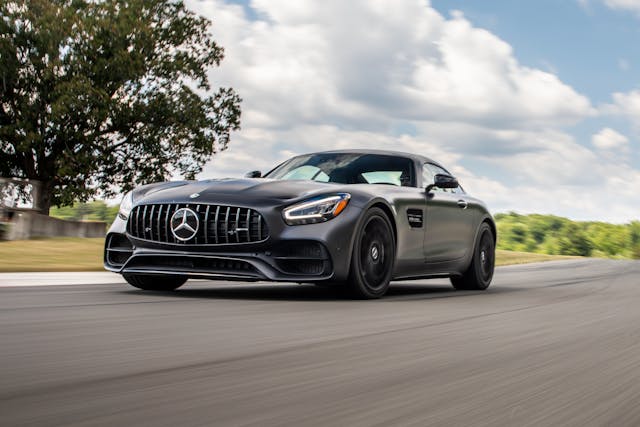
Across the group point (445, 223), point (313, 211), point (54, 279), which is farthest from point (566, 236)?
point (313, 211)

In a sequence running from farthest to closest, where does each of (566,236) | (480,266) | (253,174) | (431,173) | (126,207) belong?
(566,236) < (480,266) < (431,173) < (253,174) < (126,207)

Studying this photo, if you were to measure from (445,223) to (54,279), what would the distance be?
3.99 meters

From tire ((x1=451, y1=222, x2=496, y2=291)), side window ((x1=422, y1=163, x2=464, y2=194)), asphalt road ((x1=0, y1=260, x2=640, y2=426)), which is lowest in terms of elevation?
asphalt road ((x1=0, y1=260, x2=640, y2=426))

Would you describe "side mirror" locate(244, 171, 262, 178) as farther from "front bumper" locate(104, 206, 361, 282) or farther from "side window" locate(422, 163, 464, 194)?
"front bumper" locate(104, 206, 361, 282)

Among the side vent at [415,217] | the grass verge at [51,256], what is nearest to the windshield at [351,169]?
the side vent at [415,217]

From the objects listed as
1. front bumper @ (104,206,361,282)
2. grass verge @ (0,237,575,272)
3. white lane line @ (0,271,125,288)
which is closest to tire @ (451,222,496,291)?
front bumper @ (104,206,361,282)

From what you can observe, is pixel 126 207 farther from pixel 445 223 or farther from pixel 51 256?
pixel 51 256

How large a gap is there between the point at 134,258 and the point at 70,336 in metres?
3.18

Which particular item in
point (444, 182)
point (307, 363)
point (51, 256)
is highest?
point (444, 182)

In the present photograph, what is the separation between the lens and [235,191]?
7.69 metres

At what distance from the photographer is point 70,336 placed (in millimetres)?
4660

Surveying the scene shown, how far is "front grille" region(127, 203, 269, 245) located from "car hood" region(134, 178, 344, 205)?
0.06 m

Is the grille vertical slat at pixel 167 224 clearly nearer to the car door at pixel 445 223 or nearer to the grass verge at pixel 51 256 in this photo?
the car door at pixel 445 223

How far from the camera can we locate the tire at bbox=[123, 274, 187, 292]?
27.7ft
